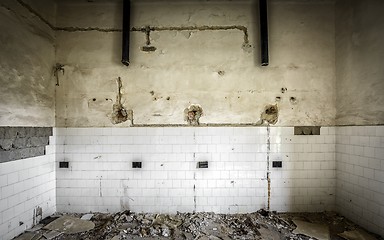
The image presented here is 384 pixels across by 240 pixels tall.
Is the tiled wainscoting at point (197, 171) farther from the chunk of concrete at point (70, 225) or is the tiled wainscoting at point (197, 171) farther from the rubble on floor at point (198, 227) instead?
the chunk of concrete at point (70, 225)

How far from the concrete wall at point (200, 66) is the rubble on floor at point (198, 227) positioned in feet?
5.18

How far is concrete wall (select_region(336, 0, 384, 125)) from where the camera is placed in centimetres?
293

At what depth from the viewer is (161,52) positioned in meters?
3.74

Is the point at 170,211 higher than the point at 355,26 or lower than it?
lower

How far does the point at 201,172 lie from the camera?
3.66 m

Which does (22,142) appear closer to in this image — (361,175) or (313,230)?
(313,230)

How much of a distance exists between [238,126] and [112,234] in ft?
8.49

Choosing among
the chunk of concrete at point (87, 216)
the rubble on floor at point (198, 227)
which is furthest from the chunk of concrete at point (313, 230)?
the chunk of concrete at point (87, 216)

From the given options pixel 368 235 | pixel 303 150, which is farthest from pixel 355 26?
pixel 368 235

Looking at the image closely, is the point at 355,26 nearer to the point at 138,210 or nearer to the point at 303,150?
the point at 303,150

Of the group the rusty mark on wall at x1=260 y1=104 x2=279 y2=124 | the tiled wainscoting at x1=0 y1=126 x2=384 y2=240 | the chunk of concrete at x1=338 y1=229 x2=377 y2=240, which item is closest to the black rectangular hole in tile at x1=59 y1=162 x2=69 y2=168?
the tiled wainscoting at x1=0 y1=126 x2=384 y2=240

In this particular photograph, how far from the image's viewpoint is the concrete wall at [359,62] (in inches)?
115

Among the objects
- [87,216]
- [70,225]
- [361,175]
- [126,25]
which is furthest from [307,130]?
[70,225]

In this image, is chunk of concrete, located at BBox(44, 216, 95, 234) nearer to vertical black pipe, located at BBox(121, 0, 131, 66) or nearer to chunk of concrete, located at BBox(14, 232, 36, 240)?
chunk of concrete, located at BBox(14, 232, 36, 240)
